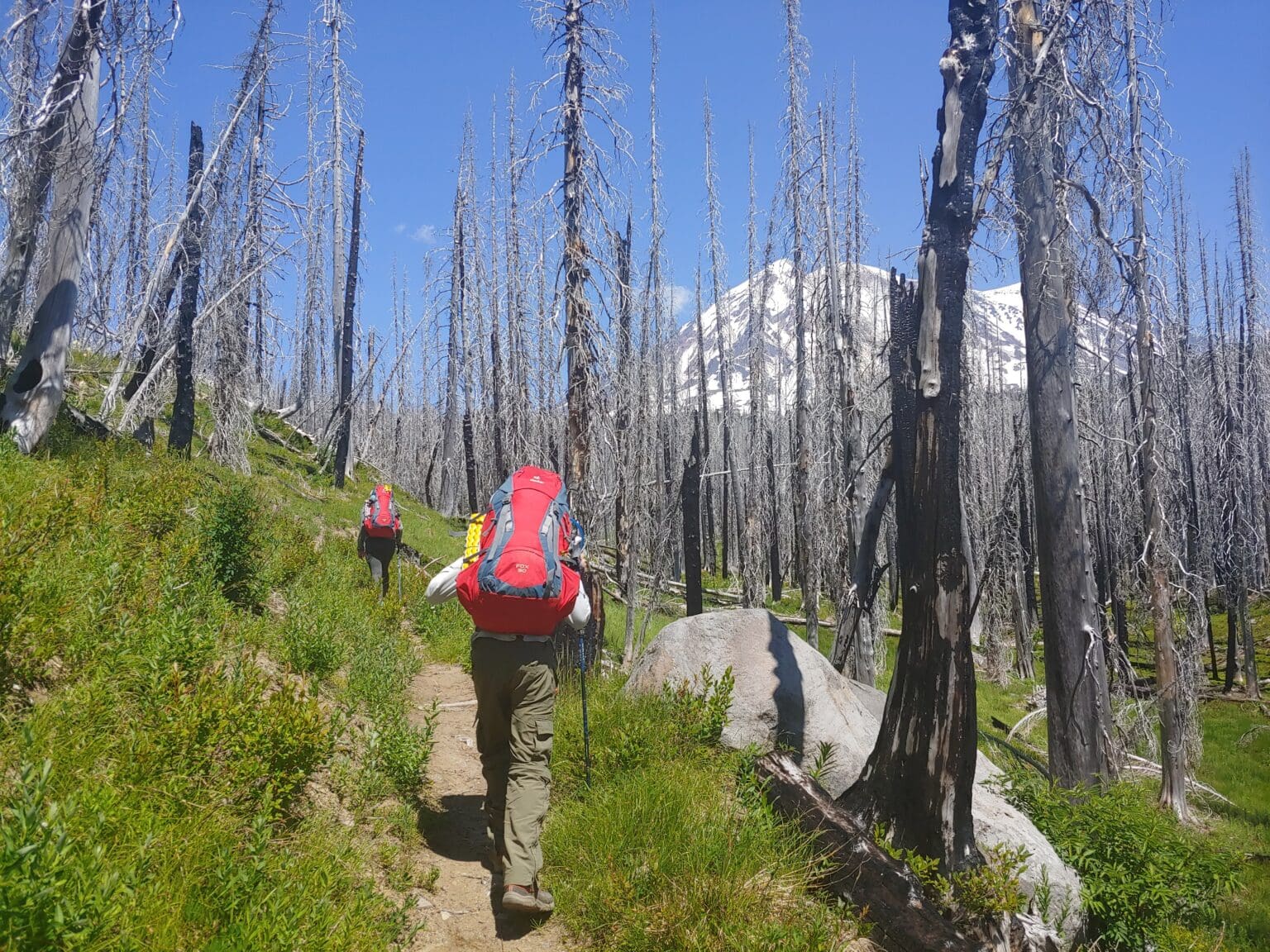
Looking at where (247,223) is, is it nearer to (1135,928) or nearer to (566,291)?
(566,291)

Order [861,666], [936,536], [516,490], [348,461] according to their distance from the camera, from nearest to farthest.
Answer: [516,490] → [936,536] → [861,666] → [348,461]

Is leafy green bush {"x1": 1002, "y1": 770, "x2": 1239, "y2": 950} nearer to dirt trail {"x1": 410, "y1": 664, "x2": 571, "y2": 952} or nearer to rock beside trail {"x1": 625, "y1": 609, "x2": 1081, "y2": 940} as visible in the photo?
→ rock beside trail {"x1": 625, "y1": 609, "x2": 1081, "y2": 940}

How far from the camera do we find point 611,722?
529 cm

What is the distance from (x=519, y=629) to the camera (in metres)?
3.77

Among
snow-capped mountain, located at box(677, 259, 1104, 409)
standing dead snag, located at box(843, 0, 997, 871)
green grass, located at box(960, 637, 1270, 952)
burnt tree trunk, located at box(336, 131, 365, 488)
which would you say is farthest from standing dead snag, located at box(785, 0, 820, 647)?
burnt tree trunk, located at box(336, 131, 365, 488)

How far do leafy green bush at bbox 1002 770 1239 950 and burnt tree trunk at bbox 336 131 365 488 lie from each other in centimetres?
1772

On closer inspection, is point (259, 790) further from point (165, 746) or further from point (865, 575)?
point (865, 575)

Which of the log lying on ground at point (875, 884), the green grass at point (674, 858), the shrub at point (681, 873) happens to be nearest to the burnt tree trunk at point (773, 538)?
the green grass at point (674, 858)

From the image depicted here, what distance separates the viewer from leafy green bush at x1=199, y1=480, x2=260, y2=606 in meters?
6.54

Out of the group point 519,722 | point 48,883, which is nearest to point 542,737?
point 519,722

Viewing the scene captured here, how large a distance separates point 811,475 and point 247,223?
12516 mm

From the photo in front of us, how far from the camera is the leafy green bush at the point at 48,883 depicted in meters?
1.77

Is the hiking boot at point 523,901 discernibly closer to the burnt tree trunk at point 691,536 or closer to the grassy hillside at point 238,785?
the grassy hillside at point 238,785

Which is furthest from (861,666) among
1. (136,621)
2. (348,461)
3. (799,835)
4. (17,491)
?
(348,461)
